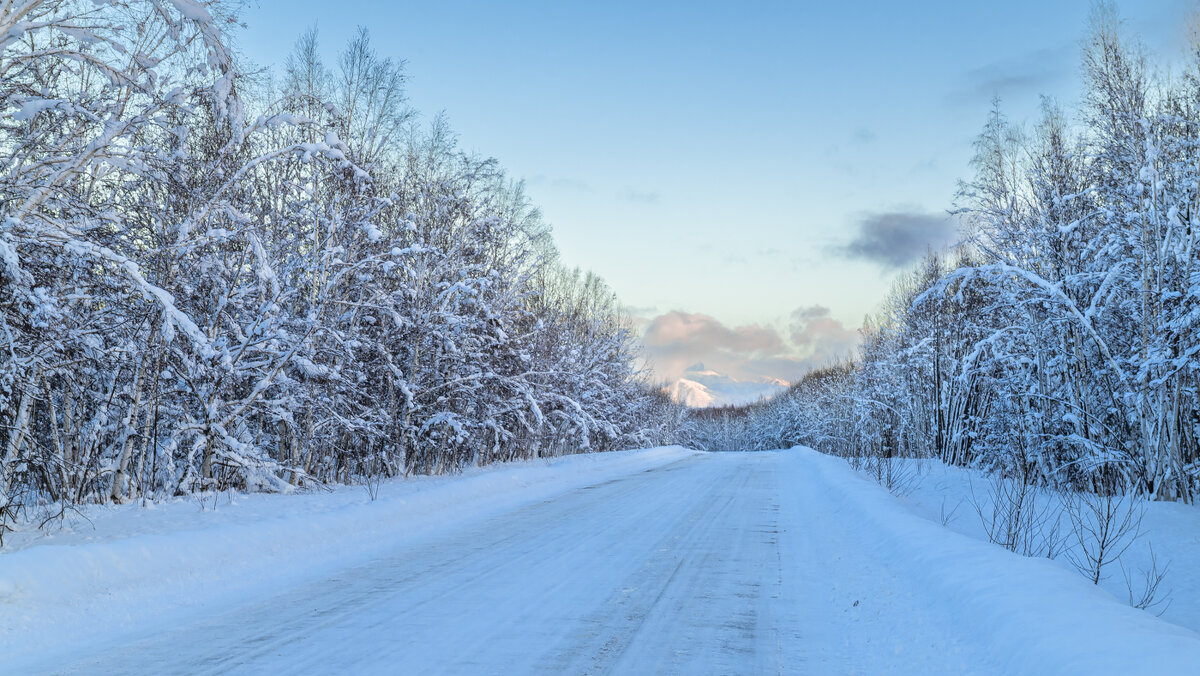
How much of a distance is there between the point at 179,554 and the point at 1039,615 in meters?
7.60

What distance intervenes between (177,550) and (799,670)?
20.2 ft

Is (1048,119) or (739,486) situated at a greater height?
(1048,119)

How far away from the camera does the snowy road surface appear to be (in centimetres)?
415

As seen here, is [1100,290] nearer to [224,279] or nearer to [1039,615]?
[1039,615]

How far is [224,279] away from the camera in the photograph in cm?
1188

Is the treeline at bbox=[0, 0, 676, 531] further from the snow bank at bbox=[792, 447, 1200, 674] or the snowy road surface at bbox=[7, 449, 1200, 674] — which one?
the snow bank at bbox=[792, 447, 1200, 674]

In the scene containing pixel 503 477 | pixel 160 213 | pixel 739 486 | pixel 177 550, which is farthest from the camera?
pixel 739 486

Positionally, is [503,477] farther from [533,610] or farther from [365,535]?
[533,610]

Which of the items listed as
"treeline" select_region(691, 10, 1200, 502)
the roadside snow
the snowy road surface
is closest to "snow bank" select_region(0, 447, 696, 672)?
the snowy road surface

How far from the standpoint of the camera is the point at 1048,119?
19.0m

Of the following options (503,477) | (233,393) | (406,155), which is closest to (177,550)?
(233,393)

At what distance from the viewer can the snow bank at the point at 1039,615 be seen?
350 cm

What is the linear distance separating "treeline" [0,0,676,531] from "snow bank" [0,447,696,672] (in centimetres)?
122

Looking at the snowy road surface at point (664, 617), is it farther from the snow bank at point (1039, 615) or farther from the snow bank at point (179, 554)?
the snow bank at point (179, 554)
